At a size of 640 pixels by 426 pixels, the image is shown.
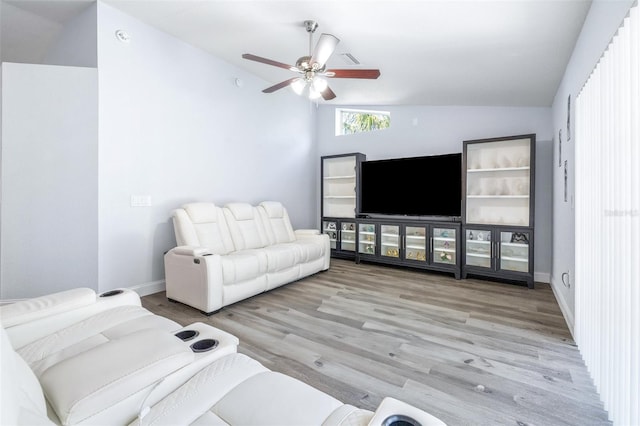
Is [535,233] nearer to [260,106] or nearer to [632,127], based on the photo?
[632,127]

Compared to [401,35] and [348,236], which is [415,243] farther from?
[401,35]


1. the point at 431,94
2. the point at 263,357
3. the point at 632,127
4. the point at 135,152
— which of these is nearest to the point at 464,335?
the point at 263,357

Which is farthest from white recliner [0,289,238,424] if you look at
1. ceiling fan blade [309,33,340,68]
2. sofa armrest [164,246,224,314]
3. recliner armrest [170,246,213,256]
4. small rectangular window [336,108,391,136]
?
small rectangular window [336,108,391,136]

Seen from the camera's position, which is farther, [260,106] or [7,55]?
[260,106]

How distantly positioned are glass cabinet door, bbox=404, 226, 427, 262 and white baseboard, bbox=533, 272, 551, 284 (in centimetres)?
137

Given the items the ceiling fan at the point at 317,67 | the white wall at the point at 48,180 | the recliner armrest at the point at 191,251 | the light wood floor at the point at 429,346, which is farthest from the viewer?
the recliner armrest at the point at 191,251

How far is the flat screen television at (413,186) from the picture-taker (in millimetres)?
4051

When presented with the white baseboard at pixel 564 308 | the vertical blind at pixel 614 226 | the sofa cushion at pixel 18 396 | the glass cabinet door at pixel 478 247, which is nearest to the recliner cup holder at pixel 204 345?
the sofa cushion at pixel 18 396

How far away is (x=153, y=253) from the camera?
3326mm

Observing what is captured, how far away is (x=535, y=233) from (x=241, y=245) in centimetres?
380

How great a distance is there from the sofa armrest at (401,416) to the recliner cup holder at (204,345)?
→ 66 centimetres

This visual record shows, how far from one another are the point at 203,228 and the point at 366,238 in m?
2.55

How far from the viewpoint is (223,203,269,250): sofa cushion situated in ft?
11.9

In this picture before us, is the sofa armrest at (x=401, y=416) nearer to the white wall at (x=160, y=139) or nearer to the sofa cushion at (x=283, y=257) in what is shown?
the sofa cushion at (x=283, y=257)
